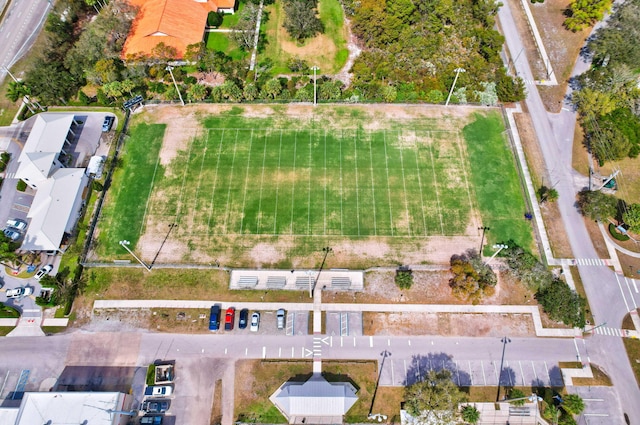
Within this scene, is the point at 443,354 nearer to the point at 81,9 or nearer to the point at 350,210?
the point at 350,210

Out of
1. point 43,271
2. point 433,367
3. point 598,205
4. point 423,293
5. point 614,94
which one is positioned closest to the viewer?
point 433,367

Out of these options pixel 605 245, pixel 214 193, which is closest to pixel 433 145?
pixel 605 245

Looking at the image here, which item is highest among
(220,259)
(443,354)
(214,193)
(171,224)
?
(214,193)

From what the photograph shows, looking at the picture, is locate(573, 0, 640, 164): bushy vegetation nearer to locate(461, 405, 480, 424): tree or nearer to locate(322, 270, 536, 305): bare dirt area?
locate(322, 270, 536, 305): bare dirt area

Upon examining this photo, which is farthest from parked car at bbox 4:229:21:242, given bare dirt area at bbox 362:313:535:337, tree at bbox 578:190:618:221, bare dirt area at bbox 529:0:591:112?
bare dirt area at bbox 529:0:591:112

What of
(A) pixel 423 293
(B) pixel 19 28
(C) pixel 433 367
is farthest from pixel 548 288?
(B) pixel 19 28

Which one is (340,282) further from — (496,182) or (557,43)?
(557,43)
